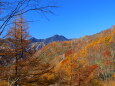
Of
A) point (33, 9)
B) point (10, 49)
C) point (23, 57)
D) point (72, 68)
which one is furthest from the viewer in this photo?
point (72, 68)

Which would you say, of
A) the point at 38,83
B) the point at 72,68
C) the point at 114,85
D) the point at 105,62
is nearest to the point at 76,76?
the point at 72,68

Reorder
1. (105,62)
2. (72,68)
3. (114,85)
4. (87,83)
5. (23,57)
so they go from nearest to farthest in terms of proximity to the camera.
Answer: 1. (23,57)
2. (72,68)
3. (87,83)
4. (114,85)
5. (105,62)

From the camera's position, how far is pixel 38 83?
1018cm

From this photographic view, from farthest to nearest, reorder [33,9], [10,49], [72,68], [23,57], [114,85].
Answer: [114,85]
[72,68]
[23,57]
[10,49]
[33,9]

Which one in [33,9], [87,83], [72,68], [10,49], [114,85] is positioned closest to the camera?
[33,9]

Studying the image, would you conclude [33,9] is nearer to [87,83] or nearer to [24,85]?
[24,85]

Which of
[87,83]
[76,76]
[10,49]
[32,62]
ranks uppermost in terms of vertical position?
[10,49]

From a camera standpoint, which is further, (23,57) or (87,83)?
(87,83)

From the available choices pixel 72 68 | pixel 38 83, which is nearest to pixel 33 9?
pixel 38 83

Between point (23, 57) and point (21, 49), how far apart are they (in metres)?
0.57

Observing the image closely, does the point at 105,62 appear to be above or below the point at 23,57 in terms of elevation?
below

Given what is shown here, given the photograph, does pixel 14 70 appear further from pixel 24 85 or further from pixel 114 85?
pixel 114 85

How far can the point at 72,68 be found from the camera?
1809 centimetres

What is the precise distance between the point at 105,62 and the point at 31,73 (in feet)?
138
